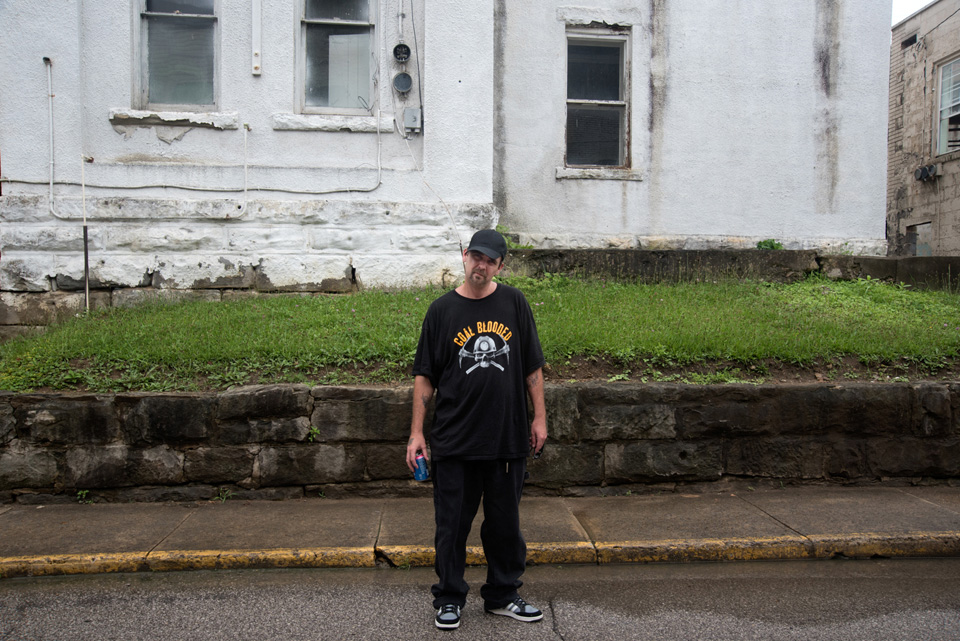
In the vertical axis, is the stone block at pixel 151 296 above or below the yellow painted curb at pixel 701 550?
above

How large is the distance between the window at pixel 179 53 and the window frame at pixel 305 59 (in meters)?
0.97

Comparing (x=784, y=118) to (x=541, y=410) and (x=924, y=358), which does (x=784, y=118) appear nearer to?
(x=924, y=358)

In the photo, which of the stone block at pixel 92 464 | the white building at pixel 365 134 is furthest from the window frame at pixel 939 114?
the stone block at pixel 92 464

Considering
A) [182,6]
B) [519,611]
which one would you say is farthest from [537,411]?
[182,6]

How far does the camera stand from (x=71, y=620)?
353 centimetres

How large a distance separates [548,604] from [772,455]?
2.65m

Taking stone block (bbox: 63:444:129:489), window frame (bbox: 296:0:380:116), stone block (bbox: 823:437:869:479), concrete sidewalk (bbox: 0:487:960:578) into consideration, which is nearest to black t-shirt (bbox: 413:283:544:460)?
concrete sidewalk (bbox: 0:487:960:578)

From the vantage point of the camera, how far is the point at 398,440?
5.21m

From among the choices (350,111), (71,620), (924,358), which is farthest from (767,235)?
(71,620)

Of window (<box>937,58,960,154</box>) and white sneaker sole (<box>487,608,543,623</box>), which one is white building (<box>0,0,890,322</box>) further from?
window (<box>937,58,960,154</box>)

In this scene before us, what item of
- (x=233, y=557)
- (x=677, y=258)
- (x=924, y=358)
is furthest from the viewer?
(x=677, y=258)

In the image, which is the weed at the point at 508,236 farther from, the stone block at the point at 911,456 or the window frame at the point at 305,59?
the stone block at the point at 911,456

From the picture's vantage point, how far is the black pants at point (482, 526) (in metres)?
3.42

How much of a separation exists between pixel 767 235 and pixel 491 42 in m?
4.69
